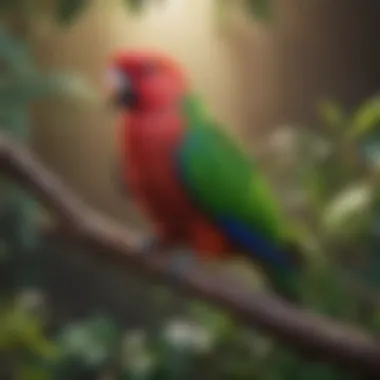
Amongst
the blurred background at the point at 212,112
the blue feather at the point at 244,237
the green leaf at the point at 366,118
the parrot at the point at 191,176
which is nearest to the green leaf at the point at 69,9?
the blurred background at the point at 212,112

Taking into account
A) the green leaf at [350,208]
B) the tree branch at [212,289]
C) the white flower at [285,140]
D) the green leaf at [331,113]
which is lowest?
the tree branch at [212,289]

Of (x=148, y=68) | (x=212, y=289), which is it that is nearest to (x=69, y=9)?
(x=148, y=68)

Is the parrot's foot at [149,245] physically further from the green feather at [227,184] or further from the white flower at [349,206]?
the white flower at [349,206]

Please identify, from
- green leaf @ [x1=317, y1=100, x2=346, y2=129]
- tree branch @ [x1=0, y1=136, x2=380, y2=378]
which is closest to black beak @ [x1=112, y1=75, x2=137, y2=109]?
tree branch @ [x1=0, y1=136, x2=380, y2=378]

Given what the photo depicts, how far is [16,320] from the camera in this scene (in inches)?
42.4

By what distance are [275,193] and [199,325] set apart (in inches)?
7.3

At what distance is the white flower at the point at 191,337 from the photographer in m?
1.07

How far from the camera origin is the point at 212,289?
0.92 metres

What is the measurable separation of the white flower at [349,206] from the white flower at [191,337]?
0.20m

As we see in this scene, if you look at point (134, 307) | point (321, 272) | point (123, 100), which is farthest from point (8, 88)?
point (321, 272)

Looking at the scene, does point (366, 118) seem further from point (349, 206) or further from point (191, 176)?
point (191, 176)

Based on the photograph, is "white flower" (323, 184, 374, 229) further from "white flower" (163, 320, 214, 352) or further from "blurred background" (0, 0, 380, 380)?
"white flower" (163, 320, 214, 352)

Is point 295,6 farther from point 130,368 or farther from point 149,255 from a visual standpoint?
point 130,368

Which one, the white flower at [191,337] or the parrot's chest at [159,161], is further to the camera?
the white flower at [191,337]
